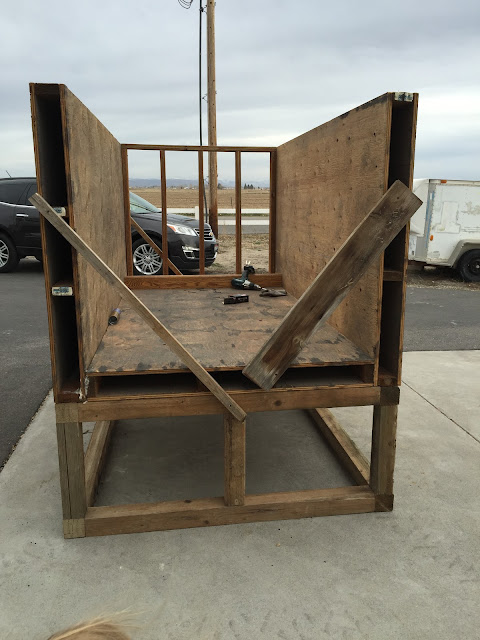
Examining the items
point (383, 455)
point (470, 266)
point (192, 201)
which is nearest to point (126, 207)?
point (383, 455)

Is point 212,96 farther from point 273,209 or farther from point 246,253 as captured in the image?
point 273,209

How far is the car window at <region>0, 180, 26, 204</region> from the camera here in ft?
33.8

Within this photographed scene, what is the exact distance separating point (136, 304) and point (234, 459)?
0.88 m

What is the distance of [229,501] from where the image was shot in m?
2.54

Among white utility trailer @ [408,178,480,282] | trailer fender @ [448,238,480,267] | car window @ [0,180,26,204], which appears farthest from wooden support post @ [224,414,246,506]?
car window @ [0,180,26,204]

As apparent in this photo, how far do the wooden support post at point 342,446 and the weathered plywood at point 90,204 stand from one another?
5.22ft

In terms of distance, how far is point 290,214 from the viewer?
4.25 metres

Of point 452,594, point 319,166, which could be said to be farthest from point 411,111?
point 452,594

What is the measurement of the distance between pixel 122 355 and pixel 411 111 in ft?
5.68

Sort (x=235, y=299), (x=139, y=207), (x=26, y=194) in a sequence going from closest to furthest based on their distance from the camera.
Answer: (x=235, y=299), (x=139, y=207), (x=26, y=194)

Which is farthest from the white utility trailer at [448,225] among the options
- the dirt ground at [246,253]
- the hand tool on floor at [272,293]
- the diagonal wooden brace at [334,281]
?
the diagonal wooden brace at [334,281]

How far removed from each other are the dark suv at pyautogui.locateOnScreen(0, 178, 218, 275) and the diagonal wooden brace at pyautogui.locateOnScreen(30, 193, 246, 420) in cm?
724

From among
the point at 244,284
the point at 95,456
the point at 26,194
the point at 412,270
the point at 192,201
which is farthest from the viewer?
the point at 192,201

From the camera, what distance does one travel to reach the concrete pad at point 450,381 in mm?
3992
